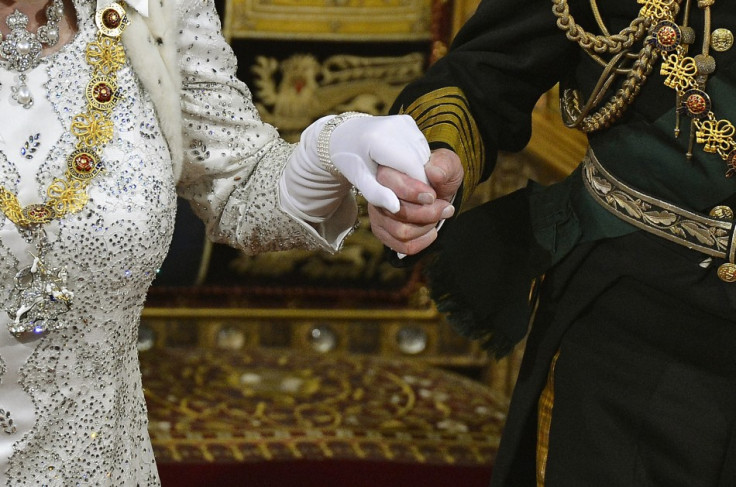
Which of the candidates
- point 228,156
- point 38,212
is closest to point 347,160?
point 228,156

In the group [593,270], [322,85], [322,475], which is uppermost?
[593,270]

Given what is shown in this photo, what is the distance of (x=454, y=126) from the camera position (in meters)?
1.29

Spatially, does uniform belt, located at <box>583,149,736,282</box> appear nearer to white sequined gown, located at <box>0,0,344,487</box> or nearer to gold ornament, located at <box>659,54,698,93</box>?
gold ornament, located at <box>659,54,698,93</box>

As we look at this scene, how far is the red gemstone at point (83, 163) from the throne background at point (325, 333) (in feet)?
3.94

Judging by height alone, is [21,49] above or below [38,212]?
above

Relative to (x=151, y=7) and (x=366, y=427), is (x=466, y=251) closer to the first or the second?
(x=151, y=7)

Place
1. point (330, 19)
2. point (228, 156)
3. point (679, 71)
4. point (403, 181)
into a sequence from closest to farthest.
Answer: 1. point (403, 181)
2. point (679, 71)
3. point (228, 156)
4. point (330, 19)

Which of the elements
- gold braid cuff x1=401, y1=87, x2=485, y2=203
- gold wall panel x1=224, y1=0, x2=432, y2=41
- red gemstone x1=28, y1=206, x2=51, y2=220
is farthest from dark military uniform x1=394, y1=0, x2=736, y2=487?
gold wall panel x1=224, y1=0, x2=432, y2=41

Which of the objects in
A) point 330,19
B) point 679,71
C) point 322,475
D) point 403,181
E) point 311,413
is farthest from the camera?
point 330,19

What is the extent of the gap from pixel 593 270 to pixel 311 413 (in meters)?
1.31

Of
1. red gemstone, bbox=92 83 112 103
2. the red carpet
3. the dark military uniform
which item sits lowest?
the red carpet

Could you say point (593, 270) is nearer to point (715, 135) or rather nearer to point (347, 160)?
point (715, 135)

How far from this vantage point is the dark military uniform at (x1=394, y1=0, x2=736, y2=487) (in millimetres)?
1216

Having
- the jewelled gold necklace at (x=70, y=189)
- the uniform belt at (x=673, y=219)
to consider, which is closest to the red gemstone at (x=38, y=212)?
the jewelled gold necklace at (x=70, y=189)
